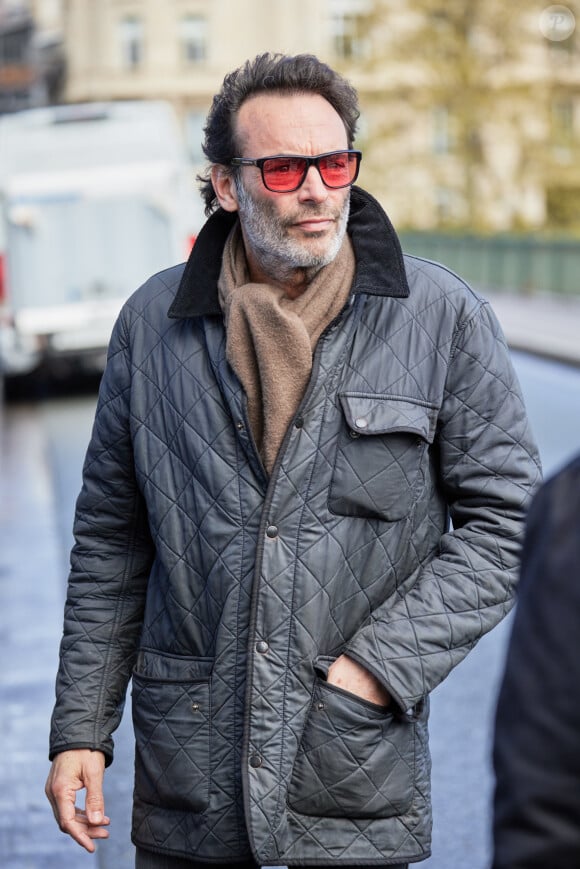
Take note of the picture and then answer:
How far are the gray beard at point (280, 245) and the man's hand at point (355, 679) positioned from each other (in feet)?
2.13

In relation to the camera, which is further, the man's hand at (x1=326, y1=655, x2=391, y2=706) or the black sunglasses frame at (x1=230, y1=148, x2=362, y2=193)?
the black sunglasses frame at (x1=230, y1=148, x2=362, y2=193)

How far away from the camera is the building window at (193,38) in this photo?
221 feet

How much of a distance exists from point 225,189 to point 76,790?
1084 millimetres

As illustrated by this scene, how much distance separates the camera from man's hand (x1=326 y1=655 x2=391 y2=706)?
8.49 feet

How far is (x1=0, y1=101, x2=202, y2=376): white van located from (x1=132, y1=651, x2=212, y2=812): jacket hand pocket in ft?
42.9

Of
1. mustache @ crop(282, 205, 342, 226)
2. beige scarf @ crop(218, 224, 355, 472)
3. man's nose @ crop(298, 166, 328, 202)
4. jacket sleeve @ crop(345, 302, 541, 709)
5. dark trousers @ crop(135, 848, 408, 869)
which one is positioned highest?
man's nose @ crop(298, 166, 328, 202)

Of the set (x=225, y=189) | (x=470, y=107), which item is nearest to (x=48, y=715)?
(x=225, y=189)

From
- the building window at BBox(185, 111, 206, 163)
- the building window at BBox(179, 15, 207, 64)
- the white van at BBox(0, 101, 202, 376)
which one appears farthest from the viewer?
the building window at BBox(185, 111, 206, 163)

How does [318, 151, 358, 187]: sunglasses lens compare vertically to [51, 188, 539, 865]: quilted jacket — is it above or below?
above

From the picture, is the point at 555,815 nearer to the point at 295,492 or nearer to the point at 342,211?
the point at 295,492

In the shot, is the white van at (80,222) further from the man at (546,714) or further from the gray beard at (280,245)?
the man at (546,714)

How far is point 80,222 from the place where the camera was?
1598cm

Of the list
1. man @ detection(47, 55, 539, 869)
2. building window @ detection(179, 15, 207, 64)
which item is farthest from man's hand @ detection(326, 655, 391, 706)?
building window @ detection(179, 15, 207, 64)

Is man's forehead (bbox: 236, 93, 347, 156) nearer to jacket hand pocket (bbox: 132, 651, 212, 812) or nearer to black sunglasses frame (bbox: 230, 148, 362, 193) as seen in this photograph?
black sunglasses frame (bbox: 230, 148, 362, 193)
